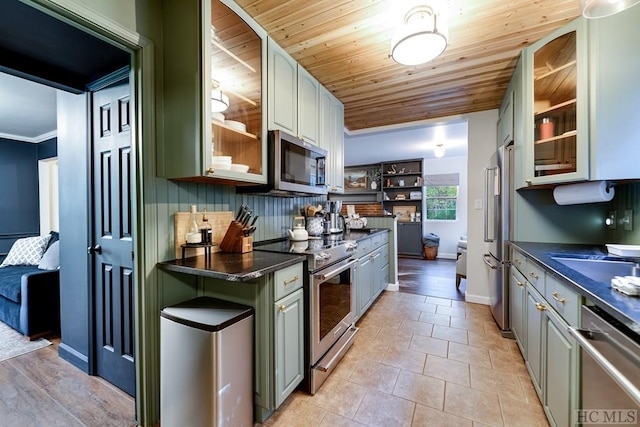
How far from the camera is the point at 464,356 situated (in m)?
2.13

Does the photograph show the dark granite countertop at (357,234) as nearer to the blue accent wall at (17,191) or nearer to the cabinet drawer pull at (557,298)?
the cabinet drawer pull at (557,298)

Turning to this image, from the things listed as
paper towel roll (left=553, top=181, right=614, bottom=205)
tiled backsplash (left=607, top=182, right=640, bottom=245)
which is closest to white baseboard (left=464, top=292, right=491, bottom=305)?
tiled backsplash (left=607, top=182, right=640, bottom=245)

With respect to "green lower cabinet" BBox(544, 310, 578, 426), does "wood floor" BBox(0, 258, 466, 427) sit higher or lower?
lower

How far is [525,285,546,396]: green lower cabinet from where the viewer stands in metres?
1.52

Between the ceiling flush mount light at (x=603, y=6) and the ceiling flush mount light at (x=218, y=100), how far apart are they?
1.83 m

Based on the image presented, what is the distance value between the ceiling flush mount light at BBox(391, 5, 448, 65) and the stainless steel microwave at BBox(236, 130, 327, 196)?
3.08ft

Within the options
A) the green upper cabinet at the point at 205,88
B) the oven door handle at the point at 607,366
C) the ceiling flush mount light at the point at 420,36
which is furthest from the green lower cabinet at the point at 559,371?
the green upper cabinet at the point at 205,88

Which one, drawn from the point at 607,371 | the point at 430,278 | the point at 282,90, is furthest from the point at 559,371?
the point at 430,278

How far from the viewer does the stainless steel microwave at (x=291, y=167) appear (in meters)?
1.89

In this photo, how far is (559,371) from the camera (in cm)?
125

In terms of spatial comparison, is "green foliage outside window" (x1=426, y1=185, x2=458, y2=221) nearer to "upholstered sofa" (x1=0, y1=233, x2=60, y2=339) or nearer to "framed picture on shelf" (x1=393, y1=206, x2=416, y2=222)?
"framed picture on shelf" (x1=393, y1=206, x2=416, y2=222)

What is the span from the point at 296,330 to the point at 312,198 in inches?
73.9

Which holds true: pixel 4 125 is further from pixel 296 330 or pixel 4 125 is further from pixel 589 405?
pixel 589 405

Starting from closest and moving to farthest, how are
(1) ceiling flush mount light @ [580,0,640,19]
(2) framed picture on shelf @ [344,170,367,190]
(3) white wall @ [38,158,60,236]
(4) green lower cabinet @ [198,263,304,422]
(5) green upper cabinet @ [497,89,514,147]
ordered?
(1) ceiling flush mount light @ [580,0,640,19], (4) green lower cabinet @ [198,263,304,422], (5) green upper cabinet @ [497,89,514,147], (3) white wall @ [38,158,60,236], (2) framed picture on shelf @ [344,170,367,190]
